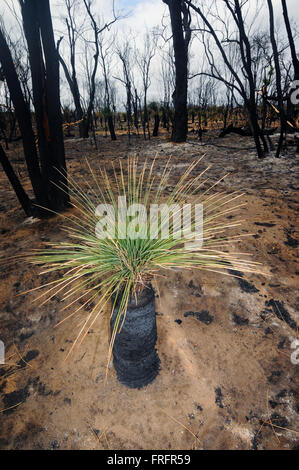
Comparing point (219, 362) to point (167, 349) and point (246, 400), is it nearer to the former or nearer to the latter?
point (246, 400)

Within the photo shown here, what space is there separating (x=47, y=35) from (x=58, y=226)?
6.77 ft

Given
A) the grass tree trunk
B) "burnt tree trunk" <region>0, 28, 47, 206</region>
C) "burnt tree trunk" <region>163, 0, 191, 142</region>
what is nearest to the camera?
the grass tree trunk

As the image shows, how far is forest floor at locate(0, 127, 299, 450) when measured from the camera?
108 cm

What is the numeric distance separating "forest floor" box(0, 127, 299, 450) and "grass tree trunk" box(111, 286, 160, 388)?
69 millimetres

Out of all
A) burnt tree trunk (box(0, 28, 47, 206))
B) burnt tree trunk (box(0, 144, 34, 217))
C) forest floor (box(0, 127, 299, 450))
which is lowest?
forest floor (box(0, 127, 299, 450))

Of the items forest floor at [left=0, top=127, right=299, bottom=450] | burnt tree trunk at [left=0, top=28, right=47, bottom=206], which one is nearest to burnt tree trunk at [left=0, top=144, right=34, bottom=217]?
burnt tree trunk at [left=0, top=28, right=47, bottom=206]

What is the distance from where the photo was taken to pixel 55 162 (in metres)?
2.63

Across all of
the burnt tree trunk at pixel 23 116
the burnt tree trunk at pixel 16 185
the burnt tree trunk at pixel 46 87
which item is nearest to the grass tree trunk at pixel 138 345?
the burnt tree trunk at pixel 46 87

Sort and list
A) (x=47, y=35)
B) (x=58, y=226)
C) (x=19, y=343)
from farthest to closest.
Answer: (x=58, y=226) → (x=47, y=35) → (x=19, y=343)

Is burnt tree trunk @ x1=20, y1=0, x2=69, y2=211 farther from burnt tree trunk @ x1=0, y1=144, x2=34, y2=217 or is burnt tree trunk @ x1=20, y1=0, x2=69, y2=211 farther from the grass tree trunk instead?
the grass tree trunk

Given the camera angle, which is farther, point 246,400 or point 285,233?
point 285,233

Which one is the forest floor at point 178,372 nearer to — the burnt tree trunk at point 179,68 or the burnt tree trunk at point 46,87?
the burnt tree trunk at point 46,87

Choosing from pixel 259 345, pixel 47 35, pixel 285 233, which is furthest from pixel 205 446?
pixel 47 35

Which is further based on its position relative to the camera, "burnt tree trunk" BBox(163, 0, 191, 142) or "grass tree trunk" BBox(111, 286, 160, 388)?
"burnt tree trunk" BBox(163, 0, 191, 142)
